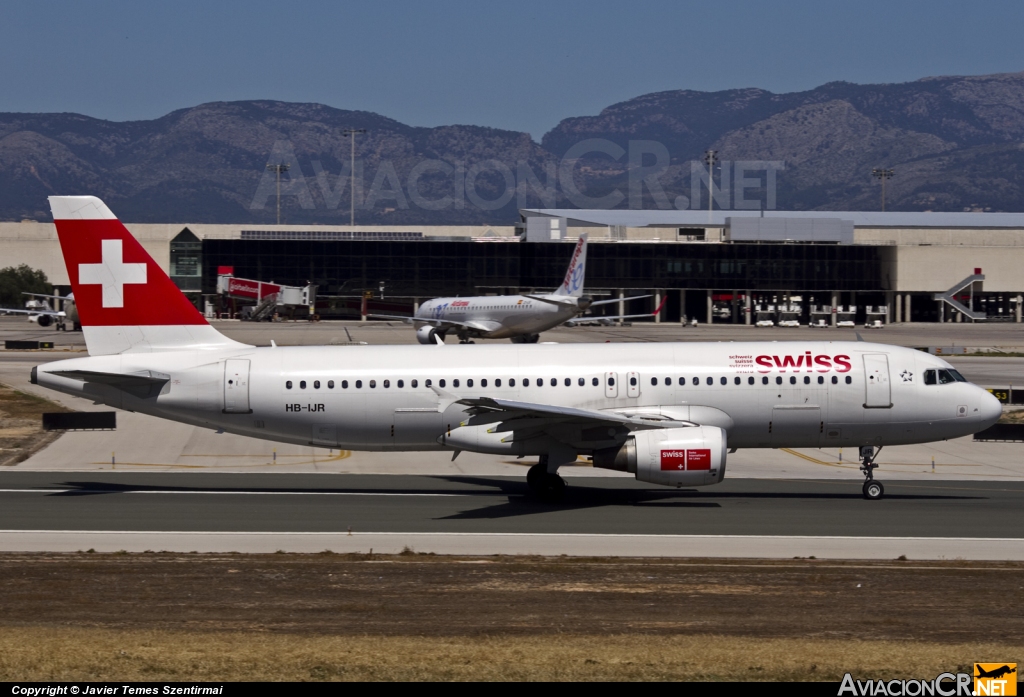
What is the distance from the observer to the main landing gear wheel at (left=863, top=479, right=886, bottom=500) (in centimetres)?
3011

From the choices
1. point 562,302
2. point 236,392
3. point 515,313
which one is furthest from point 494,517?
point 515,313

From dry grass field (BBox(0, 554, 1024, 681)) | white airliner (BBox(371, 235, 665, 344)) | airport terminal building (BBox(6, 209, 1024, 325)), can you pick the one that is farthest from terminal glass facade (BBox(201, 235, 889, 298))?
dry grass field (BBox(0, 554, 1024, 681))

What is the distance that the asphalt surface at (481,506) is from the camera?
26453mm

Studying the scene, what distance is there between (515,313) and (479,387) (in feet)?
216

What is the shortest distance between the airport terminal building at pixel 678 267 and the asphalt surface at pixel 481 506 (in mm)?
119335

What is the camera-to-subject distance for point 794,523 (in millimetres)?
26969

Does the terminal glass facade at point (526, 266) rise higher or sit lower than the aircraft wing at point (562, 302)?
higher

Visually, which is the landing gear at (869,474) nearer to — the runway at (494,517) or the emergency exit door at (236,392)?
the runway at (494,517)

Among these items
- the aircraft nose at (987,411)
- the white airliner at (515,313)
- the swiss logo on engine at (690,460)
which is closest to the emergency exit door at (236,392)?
the swiss logo on engine at (690,460)

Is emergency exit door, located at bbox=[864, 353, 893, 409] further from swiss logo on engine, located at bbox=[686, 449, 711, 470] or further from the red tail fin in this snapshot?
the red tail fin

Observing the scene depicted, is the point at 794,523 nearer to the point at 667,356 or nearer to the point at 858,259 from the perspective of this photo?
the point at 667,356

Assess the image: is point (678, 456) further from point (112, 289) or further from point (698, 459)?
point (112, 289)

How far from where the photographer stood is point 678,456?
27.0m

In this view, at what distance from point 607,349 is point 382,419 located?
639 cm
